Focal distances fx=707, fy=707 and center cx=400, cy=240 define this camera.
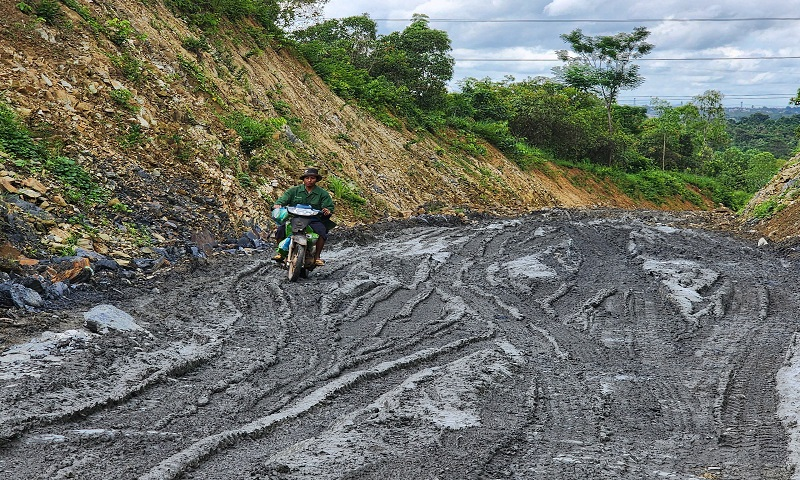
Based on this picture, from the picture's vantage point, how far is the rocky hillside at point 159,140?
10539 millimetres

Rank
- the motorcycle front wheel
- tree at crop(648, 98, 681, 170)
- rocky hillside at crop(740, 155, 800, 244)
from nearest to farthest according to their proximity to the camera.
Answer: the motorcycle front wheel → rocky hillside at crop(740, 155, 800, 244) → tree at crop(648, 98, 681, 170)

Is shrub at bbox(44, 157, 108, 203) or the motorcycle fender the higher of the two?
shrub at bbox(44, 157, 108, 203)

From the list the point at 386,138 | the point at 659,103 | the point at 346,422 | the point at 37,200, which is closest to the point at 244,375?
the point at 346,422

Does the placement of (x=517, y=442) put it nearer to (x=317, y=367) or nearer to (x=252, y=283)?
(x=317, y=367)

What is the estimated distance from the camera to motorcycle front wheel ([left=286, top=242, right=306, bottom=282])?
10320 mm

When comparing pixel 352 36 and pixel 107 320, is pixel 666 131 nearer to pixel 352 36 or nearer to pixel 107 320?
pixel 352 36

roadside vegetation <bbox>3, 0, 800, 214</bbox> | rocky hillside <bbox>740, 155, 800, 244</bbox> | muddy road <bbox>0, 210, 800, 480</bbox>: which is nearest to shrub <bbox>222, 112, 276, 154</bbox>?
roadside vegetation <bbox>3, 0, 800, 214</bbox>

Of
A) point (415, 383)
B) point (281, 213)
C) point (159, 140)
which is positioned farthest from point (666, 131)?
point (415, 383)

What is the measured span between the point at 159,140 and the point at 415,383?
33.8 ft

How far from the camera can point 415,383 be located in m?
5.64

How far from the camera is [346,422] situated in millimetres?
4730

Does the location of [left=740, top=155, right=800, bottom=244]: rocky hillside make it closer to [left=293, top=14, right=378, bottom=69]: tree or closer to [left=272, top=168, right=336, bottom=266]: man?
[left=272, top=168, right=336, bottom=266]: man

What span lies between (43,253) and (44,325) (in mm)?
2650

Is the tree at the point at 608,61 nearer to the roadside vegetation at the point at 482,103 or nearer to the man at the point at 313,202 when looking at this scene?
the roadside vegetation at the point at 482,103
